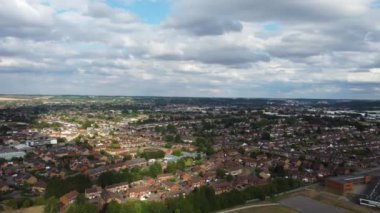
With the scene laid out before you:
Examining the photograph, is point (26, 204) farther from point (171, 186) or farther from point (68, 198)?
point (171, 186)

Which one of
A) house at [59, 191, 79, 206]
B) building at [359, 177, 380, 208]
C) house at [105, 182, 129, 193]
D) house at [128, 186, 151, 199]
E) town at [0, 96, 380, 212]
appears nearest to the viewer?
house at [59, 191, 79, 206]

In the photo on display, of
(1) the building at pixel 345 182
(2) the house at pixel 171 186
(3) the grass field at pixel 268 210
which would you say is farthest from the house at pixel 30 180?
(1) the building at pixel 345 182

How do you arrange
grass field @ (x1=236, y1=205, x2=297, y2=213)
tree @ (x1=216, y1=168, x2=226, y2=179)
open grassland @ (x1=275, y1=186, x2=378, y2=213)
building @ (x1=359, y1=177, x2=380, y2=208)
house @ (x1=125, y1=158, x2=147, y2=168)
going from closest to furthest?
grass field @ (x1=236, y1=205, x2=297, y2=213) → open grassland @ (x1=275, y1=186, x2=378, y2=213) → building @ (x1=359, y1=177, x2=380, y2=208) → tree @ (x1=216, y1=168, x2=226, y2=179) → house @ (x1=125, y1=158, x2=147, y2=168)

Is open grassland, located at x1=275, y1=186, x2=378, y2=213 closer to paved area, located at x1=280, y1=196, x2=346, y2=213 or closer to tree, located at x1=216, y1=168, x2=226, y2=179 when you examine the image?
paved area, located at x1=280, y1=196, x2=346, y2=213

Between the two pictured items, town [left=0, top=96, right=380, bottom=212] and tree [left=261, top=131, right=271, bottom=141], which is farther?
tree [left=261, top=131, right=271, bottom=141]

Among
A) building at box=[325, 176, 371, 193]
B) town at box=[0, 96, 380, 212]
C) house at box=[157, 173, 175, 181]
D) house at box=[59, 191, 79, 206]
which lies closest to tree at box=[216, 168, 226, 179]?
town at box=[0, 96, 380, 212]

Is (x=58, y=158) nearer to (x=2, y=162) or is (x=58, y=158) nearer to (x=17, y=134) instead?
(x=2, y=162)

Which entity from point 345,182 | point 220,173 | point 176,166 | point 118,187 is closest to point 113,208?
point 118,187

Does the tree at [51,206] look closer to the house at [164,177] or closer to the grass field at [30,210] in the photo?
the grass field at [30,210]
